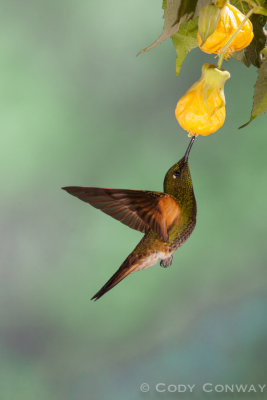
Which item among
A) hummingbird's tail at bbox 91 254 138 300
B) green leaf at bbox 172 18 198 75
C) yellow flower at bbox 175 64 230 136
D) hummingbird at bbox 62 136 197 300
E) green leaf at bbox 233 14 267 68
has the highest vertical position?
green leaf at bbox 172 18 198 75

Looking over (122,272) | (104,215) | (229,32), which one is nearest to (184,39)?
(229,32)

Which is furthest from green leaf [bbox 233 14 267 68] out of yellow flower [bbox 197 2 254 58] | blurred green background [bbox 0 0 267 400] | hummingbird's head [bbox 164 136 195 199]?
blurred green background [bbox 0 0 267 400]

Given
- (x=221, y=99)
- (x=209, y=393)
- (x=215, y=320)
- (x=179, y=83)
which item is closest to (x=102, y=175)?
(x=179, y=83)

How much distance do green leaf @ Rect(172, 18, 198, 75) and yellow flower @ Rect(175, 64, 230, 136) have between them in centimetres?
1

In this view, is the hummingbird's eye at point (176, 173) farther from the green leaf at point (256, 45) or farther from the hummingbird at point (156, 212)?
the green leaf at point (256, 45)

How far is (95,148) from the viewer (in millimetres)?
1503

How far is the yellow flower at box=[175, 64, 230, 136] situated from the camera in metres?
0.24

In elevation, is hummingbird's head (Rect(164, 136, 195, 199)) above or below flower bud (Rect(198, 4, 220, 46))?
below

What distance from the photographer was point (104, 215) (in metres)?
1.49

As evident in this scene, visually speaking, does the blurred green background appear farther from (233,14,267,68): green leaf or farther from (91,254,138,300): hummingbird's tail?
(233,14,267,68): green leaf

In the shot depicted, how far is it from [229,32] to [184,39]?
0.03m

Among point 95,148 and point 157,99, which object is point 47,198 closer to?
point 95,148

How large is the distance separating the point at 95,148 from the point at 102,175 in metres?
0.09

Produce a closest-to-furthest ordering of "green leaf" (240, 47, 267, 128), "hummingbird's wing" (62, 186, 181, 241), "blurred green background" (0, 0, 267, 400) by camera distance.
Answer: "green leaf" (240, 47, 267, 128) → "hummingbird's wing" (62, 186, 181, 241) → "blurred green background" (0, 0, 267, 400)
